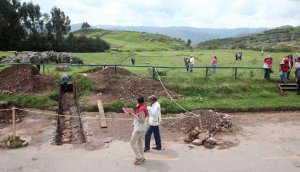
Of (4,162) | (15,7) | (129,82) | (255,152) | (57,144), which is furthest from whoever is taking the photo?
(15,7)

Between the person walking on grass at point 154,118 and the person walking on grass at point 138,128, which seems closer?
the person walking on grass at point 138,128

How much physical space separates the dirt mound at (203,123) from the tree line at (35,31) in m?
50.4

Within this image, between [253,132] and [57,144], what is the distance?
7.53 m

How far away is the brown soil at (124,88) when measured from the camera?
695 inches

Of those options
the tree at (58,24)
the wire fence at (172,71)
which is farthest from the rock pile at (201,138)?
the tree at (58,24)

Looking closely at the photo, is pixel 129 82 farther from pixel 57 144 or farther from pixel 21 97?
pixel 57 144

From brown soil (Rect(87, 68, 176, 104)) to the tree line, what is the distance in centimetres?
4397

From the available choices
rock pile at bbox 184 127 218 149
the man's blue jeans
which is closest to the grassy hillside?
rock pile at bbox 184 127 218 149

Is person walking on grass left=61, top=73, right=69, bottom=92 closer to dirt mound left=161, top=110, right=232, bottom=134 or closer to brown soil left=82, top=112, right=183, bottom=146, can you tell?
brown soil left=82, top=112, right=183, bottom=146

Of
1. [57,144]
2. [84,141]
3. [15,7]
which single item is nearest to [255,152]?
[84,141]

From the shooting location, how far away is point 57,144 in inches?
484

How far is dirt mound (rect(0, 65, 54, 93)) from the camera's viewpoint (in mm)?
18234

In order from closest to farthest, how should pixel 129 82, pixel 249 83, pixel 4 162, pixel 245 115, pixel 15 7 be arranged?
pixel 4 162
pixel 245 115
pixel 129 82
pixel 249 83
pixel 15 7

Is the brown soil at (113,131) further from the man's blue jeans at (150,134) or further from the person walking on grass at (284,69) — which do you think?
the person walking on grass at (284,69)
